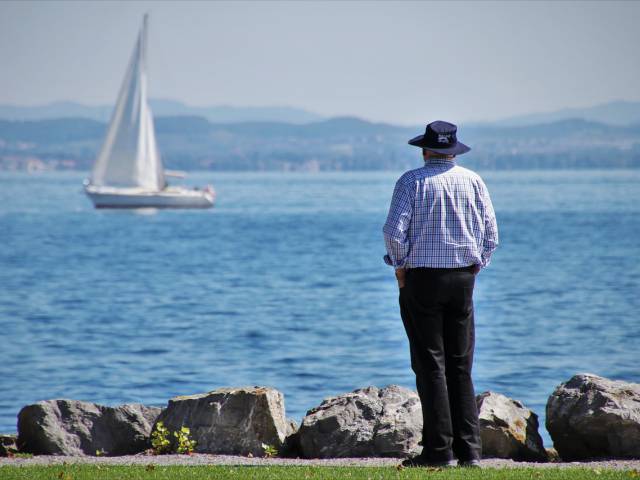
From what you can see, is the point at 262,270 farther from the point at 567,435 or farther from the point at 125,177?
the point at 567,435

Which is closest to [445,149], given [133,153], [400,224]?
[400,224]

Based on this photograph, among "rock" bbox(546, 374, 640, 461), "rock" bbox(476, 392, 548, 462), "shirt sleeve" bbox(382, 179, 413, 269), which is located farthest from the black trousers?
"rock" bbox(546, 374, 640, 461)

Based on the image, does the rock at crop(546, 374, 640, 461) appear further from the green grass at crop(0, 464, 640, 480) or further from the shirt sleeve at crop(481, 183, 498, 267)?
the shirt sleeve at crop(481, 183, 498, 267)

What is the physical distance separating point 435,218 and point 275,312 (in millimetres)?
24328

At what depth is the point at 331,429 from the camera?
27.8 ft

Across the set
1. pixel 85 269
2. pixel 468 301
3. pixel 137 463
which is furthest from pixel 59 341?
pixel 85 269

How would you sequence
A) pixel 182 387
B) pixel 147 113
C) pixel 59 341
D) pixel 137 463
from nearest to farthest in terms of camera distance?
pixel 137 463 → pixel 182 387 → pixel 59 341 → pixel 147 113

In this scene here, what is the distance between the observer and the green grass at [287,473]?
698 cm

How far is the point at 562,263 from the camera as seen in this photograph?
154 feet

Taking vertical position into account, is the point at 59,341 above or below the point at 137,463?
below

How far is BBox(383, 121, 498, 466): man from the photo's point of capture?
7035 millimetres

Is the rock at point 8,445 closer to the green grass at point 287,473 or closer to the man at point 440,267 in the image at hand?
the green grass at point 287,473

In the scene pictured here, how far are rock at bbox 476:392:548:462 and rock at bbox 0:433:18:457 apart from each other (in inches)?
145

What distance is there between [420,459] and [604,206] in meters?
87.8
